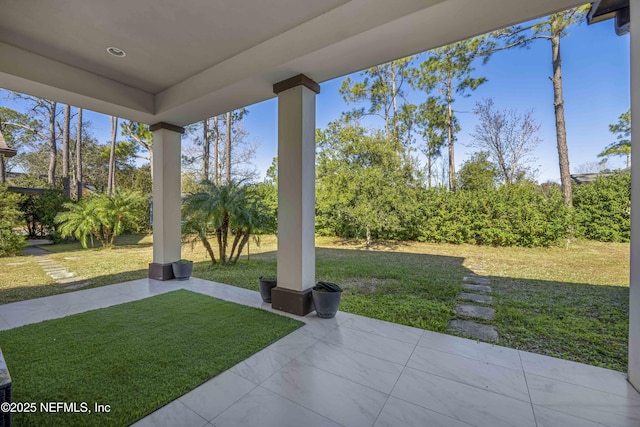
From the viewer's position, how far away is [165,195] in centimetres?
500

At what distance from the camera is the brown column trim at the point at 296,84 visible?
3.26 metres

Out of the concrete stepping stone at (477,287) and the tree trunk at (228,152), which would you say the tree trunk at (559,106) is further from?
the tree trunk at (228,152)

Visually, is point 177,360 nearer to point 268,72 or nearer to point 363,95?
point 268,72

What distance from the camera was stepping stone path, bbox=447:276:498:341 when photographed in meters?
2.93

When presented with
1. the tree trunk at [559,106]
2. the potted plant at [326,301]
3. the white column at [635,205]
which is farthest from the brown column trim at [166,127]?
the tree trunk at [559,106]

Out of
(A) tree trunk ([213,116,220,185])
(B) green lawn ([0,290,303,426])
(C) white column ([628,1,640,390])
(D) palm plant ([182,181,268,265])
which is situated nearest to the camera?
(B) green lawn ([0,290,303,426])


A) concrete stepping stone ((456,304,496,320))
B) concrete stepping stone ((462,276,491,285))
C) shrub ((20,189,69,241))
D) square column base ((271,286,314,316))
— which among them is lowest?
concrete stepping stone ((456,304,496,320))

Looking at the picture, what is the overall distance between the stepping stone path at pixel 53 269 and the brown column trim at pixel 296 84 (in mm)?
4774

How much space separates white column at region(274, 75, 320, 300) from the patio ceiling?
25 centimetres

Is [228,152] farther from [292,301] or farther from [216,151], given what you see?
[292,301]

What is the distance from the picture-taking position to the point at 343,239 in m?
11.1

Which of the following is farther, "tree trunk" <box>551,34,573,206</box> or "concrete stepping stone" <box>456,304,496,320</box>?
"tree trunk" <box>551,34,573,206</box>

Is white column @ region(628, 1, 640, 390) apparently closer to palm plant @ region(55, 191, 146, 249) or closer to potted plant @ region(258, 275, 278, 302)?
potted plant @ region(258, 275, 278, 302)

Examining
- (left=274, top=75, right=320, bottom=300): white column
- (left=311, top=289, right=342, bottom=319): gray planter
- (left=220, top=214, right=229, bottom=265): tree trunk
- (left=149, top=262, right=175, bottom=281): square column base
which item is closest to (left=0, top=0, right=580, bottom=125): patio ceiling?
(left=274, top=75, right=320, bottom=300): white column
